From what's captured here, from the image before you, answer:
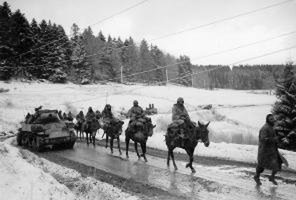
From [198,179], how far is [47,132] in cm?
1147

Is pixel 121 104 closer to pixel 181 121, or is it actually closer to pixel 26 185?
pixel 181 121

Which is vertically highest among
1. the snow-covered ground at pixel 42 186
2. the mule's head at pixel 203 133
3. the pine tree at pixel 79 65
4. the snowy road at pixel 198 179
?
the pine tree at pixel 79 65

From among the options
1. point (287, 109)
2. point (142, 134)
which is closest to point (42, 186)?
point (142, 134)

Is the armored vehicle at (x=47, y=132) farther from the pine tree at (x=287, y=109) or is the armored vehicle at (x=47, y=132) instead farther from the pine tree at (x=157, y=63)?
the pine tree at (x=157, y=63)

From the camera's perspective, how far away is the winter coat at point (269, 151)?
1007 cm

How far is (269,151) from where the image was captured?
1021cm

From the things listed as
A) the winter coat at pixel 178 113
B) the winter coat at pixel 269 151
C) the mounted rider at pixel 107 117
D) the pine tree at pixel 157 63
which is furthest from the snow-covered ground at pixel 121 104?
the pine tree at pixel 157 63

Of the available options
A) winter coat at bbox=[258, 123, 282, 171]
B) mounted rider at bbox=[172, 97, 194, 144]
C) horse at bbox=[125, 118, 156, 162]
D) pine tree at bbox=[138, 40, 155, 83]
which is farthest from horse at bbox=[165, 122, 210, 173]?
pine tree at bbox=[138, 40, 155, 83]

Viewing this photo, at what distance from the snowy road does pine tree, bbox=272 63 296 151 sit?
1061cm

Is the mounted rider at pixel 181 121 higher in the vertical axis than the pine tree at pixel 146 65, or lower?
lower

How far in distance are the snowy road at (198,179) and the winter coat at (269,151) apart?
566mm

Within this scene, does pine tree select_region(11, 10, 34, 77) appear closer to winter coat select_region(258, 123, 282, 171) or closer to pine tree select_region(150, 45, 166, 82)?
pine tree select_region(150, 45, 166, 82)

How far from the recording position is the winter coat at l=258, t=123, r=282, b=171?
A: 1007 cm

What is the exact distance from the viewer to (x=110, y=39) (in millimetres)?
102125
